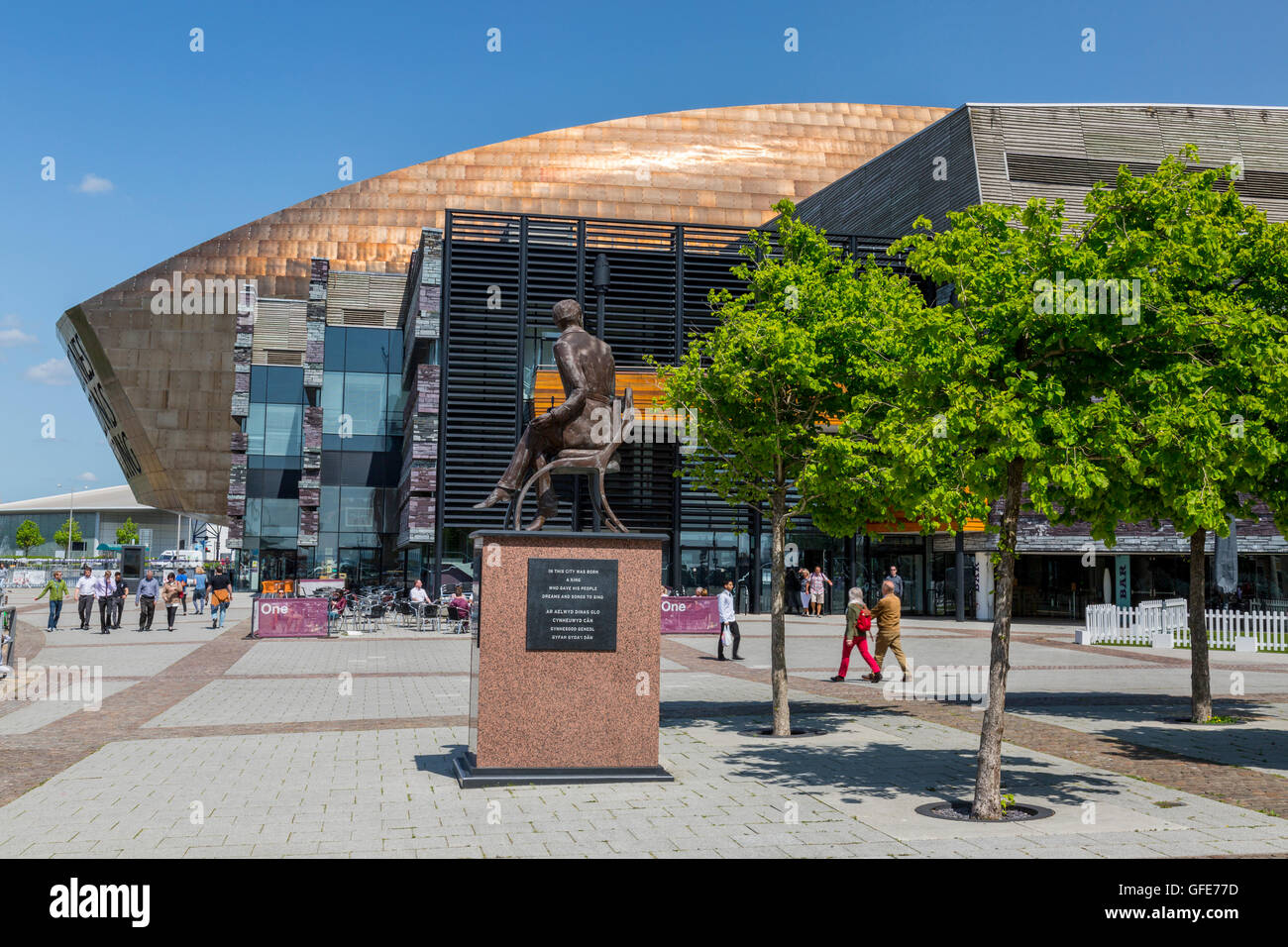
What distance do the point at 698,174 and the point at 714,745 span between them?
61604mm

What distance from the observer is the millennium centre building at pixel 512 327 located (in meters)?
37.0

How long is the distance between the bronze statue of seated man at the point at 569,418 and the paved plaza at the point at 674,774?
284cm

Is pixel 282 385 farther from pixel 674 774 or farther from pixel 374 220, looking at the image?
pixel 674 774

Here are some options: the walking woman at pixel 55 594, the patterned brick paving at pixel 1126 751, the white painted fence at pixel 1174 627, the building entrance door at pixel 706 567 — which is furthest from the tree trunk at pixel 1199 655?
the walking woman at pixel 55 594

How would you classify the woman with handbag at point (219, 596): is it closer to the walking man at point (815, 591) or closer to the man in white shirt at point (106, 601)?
the man in white shirt at point (106, 601)

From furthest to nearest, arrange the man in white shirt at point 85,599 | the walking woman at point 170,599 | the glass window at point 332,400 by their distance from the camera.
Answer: the glass window at point 332,400 < the walking woman at point 170,599 < the man in white shirt at point 85,599

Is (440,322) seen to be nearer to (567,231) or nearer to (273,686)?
(567,231)

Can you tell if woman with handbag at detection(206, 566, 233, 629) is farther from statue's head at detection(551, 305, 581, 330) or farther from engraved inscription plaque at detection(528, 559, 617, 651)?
engraved inscription plaque at detection(528, 559, 617, 651)

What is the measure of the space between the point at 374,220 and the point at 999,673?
59099mm

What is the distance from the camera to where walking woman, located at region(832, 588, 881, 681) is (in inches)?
688

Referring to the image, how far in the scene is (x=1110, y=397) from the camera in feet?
25.7

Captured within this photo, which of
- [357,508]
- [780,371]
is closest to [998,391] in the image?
[780,371]

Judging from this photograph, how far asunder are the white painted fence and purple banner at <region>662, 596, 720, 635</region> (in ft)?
31.8

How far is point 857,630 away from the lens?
17844mm
